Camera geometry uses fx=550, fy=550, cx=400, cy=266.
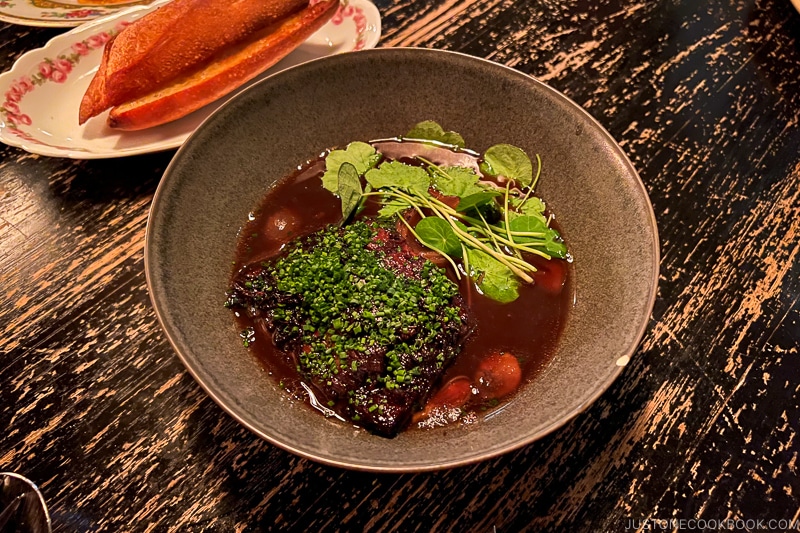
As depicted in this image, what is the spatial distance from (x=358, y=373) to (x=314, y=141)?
1061 mm

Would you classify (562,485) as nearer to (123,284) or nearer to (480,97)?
(480,97)

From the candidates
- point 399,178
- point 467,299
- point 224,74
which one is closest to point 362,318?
point 467,299

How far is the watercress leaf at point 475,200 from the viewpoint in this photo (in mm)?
1972

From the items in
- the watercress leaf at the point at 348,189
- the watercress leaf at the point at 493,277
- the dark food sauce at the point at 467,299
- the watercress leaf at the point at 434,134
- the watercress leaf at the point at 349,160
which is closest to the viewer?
the dark food sauce at the point at 467,299

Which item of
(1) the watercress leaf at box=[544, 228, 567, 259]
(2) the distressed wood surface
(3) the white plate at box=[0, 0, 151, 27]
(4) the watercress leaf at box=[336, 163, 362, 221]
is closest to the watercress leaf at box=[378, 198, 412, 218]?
(4) the watercress leaf at box=[336, 163, 362, 221]

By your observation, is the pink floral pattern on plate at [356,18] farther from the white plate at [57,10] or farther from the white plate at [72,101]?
the white plate at [57,10]

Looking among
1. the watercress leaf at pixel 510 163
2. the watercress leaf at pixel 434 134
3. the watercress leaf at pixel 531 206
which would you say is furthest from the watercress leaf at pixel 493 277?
the watercress leaf at pixel 434 134

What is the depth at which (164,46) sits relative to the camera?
227 centimetres

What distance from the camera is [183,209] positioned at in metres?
1.80

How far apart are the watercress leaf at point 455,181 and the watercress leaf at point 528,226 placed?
0.68 ft

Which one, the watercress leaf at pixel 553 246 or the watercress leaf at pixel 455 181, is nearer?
the watercress leaf at pixel 553 246

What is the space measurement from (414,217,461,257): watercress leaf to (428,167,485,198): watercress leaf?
202mm

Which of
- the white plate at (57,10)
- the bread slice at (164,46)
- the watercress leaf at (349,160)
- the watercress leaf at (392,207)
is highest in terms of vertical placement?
the white plate at (57,10)

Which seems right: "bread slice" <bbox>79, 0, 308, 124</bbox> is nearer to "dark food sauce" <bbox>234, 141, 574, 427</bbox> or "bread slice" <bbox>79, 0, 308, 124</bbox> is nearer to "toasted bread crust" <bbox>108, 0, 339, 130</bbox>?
"toasted bread crust" <bbox>108, 0, 339, 130</bbox>
